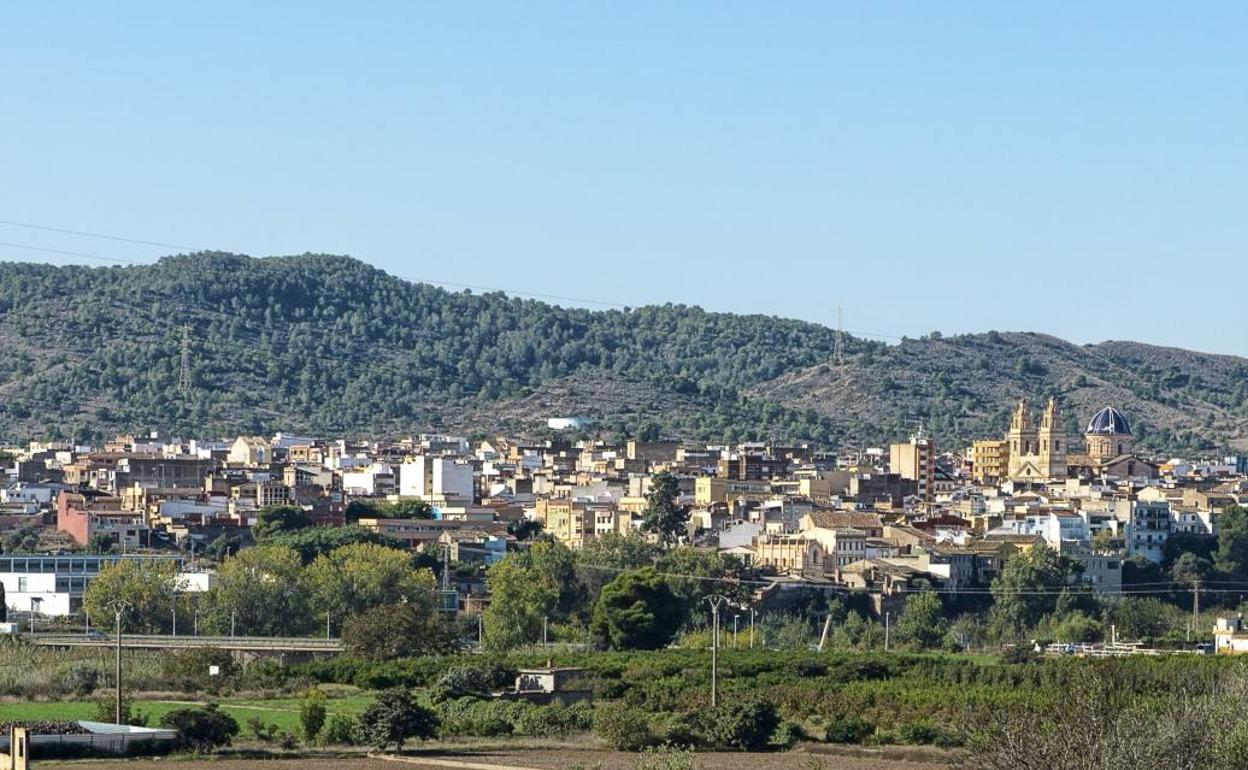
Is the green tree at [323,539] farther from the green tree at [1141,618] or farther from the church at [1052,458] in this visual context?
the church at [1052,458]

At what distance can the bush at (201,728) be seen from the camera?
4853cm

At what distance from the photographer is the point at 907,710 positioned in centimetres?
5797

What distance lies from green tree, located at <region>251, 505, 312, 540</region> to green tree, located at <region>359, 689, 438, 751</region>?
5167 cm

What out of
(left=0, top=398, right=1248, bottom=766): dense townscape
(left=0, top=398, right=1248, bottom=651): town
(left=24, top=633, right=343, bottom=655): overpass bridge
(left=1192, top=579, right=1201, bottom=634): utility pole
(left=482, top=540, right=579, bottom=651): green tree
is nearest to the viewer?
(left=0, top=398, right=1248, bottom=766): dense townscape

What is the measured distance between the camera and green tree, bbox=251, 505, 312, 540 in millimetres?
103750

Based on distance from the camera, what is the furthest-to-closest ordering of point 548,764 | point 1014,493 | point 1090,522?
1. point 1014,493
2. point 1090,522
3. point 548,764

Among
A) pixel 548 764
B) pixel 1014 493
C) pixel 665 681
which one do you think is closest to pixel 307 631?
pixel 665 681

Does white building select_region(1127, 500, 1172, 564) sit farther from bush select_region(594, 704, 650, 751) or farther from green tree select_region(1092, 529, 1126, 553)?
bush select_region(594, 704, 650, 751)

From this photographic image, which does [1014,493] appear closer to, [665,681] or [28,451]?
[28,451]

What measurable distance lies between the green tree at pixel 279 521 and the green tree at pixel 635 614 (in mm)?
28054

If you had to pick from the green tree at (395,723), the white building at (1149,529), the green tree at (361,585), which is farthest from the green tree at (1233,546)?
the green tree at (395,723)

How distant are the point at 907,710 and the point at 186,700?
14.9 m

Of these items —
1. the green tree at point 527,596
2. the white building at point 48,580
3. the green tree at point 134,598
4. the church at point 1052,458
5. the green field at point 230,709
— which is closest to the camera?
the green field at point 230,709

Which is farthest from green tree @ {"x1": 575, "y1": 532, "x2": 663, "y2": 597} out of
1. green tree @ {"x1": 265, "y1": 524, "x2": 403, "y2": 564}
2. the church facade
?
the church facade
